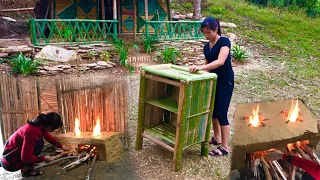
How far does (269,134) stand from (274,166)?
67 cm

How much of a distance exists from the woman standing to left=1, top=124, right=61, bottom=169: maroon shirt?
198 centimetres

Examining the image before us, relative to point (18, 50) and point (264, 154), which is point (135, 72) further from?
point (264, 154)

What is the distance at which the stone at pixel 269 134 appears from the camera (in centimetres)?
219

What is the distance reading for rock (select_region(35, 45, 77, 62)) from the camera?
900 centimetres

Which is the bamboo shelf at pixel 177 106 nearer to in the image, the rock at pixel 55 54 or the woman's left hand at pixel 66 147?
the woman's left hand at pixel 66 147

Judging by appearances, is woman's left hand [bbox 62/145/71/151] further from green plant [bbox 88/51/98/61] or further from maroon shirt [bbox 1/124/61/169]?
green plant [bbox 88/51/98/61]

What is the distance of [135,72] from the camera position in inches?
353

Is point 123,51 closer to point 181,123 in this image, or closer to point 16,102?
point 16,102

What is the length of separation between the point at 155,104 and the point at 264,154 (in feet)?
5.18

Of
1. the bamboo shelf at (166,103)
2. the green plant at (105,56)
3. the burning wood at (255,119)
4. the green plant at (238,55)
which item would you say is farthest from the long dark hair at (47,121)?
the green plant at (238,55)

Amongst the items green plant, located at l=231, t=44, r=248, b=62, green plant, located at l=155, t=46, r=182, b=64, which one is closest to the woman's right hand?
green plant, located at l=155, t=46, r=182, b=64

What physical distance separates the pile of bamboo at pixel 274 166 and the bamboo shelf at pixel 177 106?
3.12 feet

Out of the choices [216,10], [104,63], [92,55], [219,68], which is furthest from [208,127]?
[216,10]

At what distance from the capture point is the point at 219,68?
3.73 m
